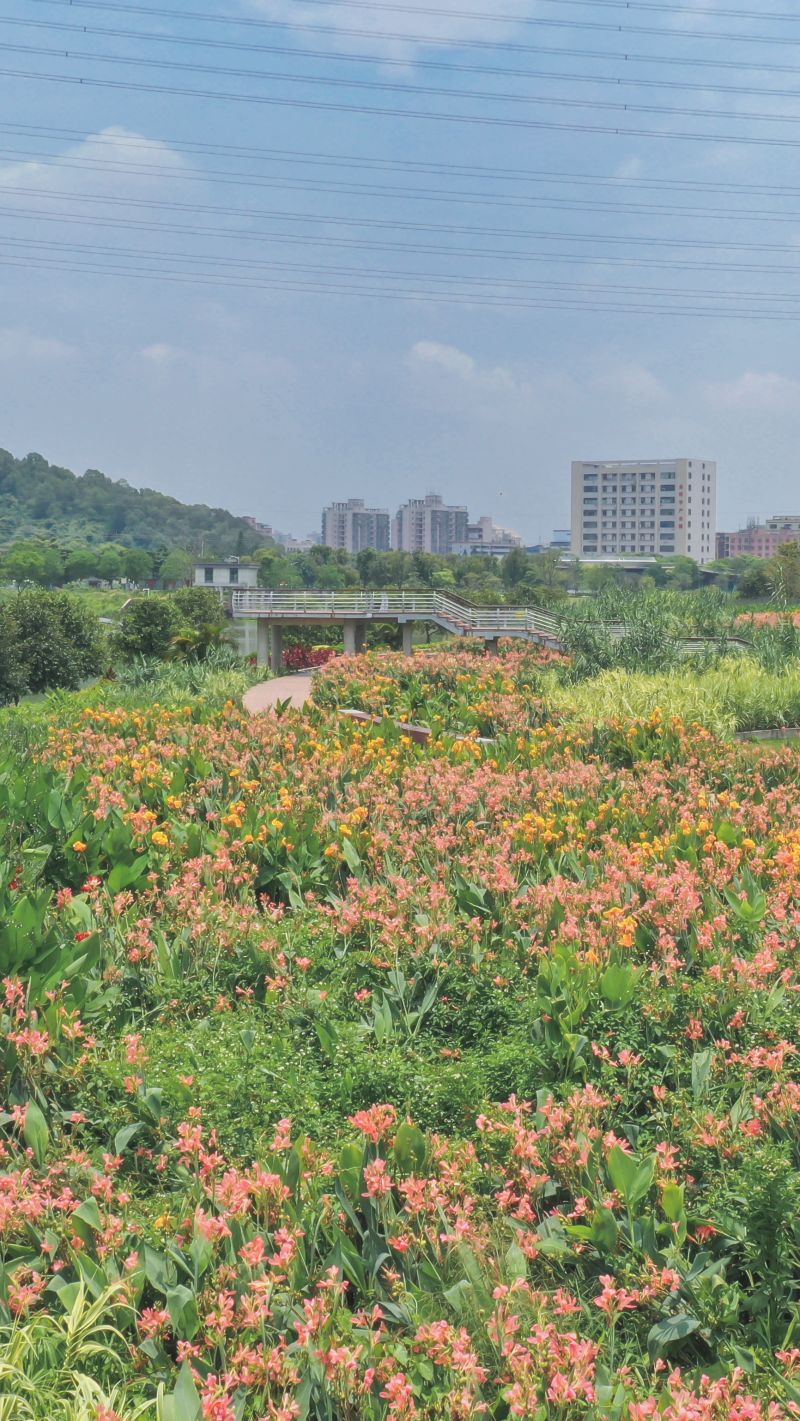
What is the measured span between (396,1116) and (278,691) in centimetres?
2045

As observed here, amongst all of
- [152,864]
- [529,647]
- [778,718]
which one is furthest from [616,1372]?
[529,647]

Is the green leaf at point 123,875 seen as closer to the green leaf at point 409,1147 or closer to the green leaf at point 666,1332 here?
the green leaf at point 409,1147

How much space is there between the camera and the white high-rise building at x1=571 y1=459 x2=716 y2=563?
151 meters

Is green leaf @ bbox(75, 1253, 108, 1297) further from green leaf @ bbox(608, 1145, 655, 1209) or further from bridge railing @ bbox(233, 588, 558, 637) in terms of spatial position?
bridge railing @ bbox(233, 588, 558, 637)

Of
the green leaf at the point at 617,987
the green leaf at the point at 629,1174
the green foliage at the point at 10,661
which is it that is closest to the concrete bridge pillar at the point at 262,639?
the green foliage at the point at 10,661

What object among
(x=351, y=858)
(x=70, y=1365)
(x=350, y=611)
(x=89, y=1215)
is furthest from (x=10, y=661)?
(x=70, y=1365)

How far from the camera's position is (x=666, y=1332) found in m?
2.84

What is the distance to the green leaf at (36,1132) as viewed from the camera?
138 inches

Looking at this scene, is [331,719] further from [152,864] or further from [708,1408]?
[708,1408]

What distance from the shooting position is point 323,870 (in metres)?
6.26

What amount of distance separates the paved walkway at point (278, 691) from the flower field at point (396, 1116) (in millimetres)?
13904

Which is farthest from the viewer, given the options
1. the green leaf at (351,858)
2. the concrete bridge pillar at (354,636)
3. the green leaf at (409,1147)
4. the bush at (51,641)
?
the bush at (51,641)

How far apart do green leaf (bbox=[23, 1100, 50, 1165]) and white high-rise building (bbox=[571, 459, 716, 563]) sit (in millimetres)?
152899

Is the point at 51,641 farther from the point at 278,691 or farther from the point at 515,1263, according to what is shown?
the point at 515,1263
